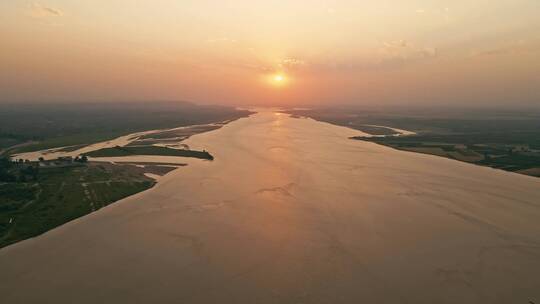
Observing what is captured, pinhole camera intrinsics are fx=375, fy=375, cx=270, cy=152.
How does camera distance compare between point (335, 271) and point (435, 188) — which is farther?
point (435, 188)

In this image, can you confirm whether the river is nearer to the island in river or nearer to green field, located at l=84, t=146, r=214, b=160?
the island in river

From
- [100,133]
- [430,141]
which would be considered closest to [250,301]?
[430,141]

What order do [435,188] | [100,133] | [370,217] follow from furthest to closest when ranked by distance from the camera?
1. [100,133]
2. [435,188]
3. [370,217]

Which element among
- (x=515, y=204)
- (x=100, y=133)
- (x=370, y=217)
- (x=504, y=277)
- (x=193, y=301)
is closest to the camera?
(x=193, y=301)

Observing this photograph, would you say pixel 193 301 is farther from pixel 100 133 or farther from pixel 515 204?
pixel 100 133

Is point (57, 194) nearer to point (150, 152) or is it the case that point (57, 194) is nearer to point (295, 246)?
point (295, 246)

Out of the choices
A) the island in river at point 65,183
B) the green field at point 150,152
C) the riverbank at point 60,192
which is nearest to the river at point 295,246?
the riverbank at point 60,192

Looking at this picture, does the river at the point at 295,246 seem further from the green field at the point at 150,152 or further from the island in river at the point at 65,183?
the green field at the point at 150,152

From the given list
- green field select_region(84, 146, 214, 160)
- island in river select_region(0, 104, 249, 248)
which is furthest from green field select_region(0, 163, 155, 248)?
green field select_region(84, 146, 214, 160)
